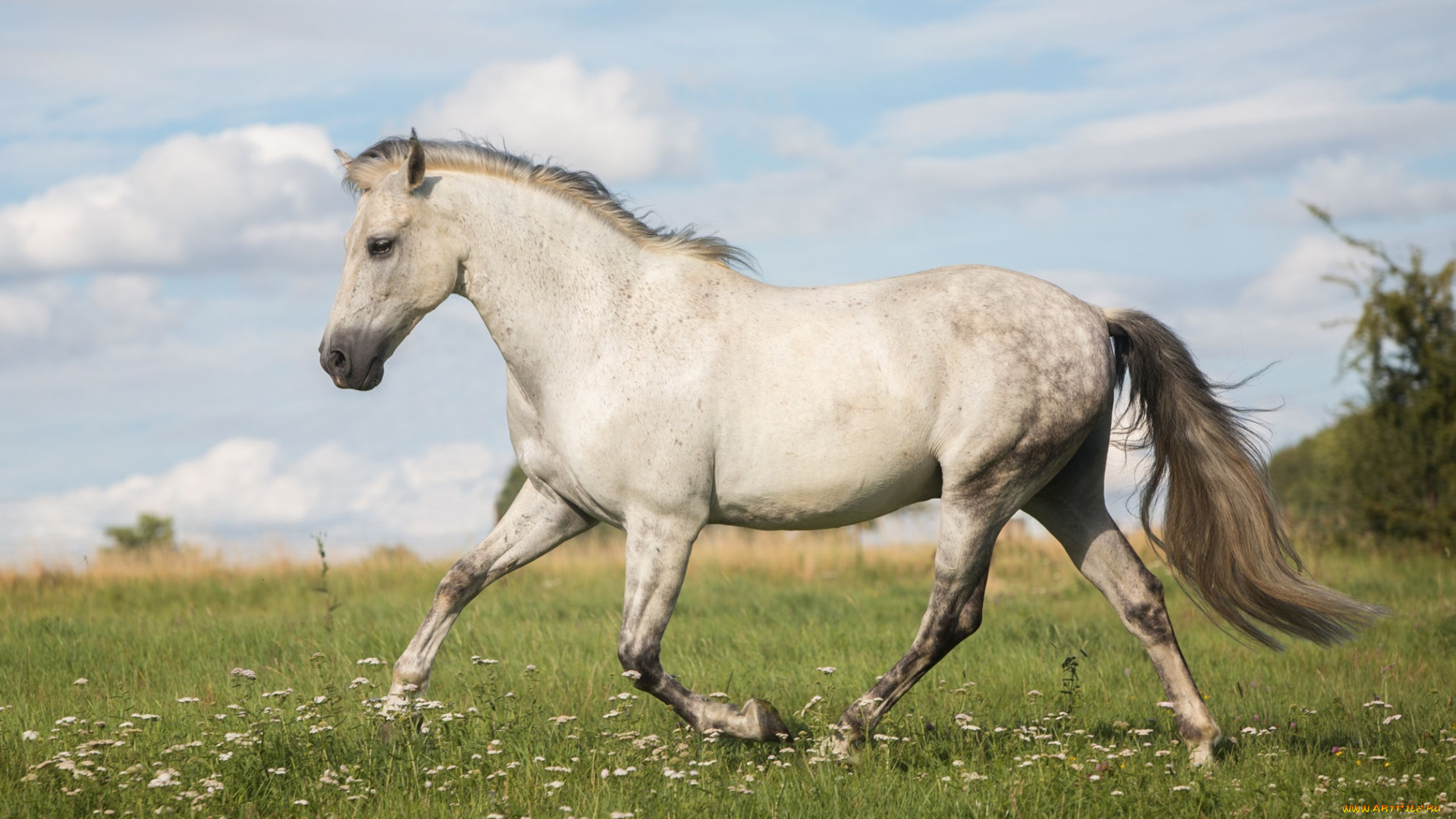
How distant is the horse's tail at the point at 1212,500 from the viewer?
559 centimetres

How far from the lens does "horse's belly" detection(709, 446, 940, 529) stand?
194 inches

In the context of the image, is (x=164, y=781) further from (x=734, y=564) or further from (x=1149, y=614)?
(x=734, y=564)

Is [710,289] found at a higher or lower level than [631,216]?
lower

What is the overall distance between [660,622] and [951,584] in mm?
1301

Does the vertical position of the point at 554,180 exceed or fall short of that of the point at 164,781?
it exceeds it

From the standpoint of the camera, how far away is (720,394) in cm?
492

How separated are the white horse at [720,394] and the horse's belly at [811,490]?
0.4 inches

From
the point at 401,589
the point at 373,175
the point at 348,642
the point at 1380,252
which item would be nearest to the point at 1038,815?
the point at 373,175

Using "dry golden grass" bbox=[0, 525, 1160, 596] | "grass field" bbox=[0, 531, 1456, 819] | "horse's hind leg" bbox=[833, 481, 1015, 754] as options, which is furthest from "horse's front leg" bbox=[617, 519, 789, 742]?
"dry golden grass" bbox=[0, 525, 1160, 596]

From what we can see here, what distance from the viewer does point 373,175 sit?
522 centimetres

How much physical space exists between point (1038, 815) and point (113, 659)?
19.5 feet

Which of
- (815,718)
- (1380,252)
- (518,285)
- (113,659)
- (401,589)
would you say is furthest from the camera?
(1380,252)

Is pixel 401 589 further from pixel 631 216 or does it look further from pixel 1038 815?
pixel 1038 815

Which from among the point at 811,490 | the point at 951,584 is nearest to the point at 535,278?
the point at 811,490
